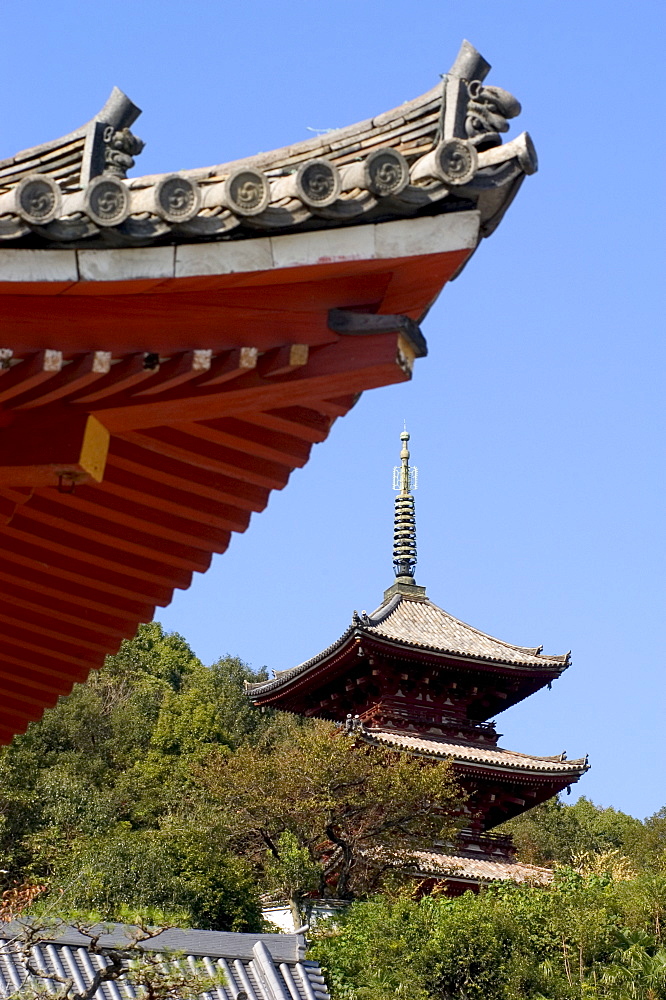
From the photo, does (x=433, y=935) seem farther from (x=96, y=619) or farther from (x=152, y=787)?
(x=152, y=787)

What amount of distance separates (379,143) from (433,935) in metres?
15.9

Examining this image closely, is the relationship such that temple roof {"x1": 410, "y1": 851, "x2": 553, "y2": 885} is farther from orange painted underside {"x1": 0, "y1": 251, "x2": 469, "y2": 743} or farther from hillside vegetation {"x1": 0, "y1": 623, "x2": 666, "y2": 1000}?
orange painted underside {"x1": 0, "y1": 251, "x2": 469, "y2": 743}

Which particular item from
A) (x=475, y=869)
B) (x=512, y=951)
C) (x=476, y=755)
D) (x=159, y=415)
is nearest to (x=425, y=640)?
(x=476, y=755)

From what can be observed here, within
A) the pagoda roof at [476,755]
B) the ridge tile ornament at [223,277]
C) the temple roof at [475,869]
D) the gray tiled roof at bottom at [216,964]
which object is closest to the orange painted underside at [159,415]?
the ridge tile ornament at [223,277]

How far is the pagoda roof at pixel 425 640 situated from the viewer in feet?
85.9

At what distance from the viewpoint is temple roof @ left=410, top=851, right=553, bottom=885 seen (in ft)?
76.9

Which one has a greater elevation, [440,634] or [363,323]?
[440,634]

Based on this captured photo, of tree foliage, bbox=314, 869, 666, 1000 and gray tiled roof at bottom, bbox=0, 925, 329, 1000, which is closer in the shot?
gray tiled roof at bottom, bbox=0, 925, 329, 1000

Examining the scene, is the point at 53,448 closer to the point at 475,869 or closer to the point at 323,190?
the point at 323,190

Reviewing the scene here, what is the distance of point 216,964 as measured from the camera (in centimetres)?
1128

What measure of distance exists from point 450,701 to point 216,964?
53.8 feet

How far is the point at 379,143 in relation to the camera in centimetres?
356

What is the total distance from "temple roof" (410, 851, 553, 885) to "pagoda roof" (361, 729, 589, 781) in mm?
1721

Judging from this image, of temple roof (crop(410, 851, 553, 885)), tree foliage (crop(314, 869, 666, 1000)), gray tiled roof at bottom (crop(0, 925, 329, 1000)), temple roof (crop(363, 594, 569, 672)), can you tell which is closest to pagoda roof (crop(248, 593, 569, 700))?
temple roof (crop(363, 594, 569, 672))
